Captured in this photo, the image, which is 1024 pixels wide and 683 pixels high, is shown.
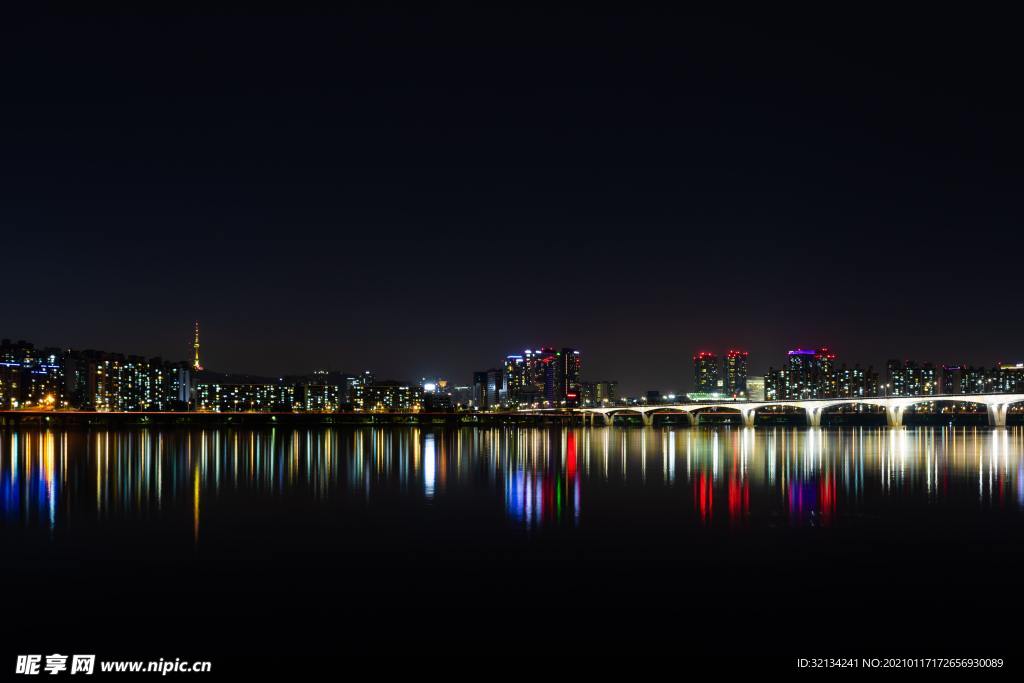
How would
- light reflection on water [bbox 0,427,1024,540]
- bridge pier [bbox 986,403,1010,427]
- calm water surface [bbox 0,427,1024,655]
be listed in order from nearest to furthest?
calm water surface [bbox 0,427,1024,655]
light reflection on water [bbox 0,427,1024,540]
bridge pier [bbox 986,403,1010,427]

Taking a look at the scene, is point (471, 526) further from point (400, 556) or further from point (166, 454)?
point (166, 454)

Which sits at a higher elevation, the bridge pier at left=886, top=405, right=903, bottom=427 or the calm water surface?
the calm water surface

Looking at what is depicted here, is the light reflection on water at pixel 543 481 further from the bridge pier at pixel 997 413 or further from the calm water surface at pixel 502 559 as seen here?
the bridge pier at pixel 997 413

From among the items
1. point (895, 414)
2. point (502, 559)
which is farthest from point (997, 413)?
point (502, 559)

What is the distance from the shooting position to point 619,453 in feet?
232

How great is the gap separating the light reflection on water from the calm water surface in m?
0.28

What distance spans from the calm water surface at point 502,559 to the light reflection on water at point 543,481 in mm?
279

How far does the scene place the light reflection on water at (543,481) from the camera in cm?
3092

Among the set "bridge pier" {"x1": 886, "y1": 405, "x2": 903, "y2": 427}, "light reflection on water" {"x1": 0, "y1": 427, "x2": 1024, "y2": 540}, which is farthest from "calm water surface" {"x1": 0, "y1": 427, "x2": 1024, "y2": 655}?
"bridge pier" {"x1": 886, "y1": 405, "x2": 903, "y2": 427}

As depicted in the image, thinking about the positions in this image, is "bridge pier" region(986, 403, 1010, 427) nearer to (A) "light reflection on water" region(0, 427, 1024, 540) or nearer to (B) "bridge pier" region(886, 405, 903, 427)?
(B) "bridge pier" region(886, 405, 903, 427)

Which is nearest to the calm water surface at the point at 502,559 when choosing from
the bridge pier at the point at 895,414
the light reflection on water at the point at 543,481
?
the light reflection on water at the point at 543,481

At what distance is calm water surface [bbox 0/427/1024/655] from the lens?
15.1 meters

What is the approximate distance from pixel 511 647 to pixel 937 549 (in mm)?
13848

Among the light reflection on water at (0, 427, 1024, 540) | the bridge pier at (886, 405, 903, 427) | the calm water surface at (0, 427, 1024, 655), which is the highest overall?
the calm water surface at (0, 427, 1024, 655)
